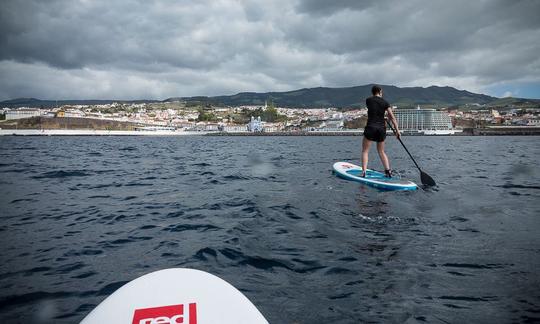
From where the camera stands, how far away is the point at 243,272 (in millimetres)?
3727

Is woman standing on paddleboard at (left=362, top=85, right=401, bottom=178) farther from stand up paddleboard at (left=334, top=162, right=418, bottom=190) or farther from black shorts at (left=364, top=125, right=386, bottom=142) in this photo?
stand up paddleboard at (left=334, top=162, right=418, bottom=190)

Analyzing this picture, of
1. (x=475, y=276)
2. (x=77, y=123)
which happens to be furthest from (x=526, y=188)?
(x=77, y=123)

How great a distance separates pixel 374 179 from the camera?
9.80m

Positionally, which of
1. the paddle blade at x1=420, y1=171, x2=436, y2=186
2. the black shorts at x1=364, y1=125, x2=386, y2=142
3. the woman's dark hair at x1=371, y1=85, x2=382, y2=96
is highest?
the woman's dark hair at x1=371, y1=85, x2=382, y2=96

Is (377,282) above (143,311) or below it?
below

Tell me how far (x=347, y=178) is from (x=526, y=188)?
195 inches

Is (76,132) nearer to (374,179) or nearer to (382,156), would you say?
(382,156)

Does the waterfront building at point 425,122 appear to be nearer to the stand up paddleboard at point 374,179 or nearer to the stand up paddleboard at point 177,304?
the stand up paddleboard at point 374,179

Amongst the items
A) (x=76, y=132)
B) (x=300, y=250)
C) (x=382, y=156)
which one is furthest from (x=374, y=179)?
(x=76, y=132)

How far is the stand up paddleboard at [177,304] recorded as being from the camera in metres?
1.85

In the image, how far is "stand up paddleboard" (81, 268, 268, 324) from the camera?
1847 mm

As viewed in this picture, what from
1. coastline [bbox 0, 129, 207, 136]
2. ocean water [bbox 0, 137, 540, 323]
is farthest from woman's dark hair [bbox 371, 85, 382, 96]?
coastline [bbox 0, 129, 207, 136]

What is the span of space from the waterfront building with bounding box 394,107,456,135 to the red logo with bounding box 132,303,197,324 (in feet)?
498

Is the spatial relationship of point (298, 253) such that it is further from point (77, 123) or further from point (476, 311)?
point (77, 123)
